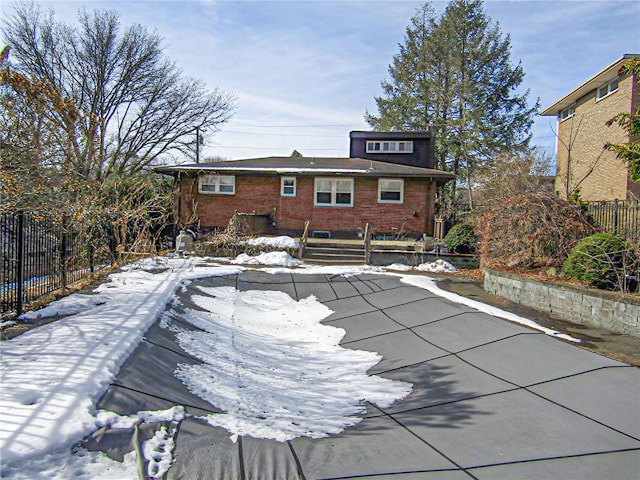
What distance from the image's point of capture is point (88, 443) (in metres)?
3.00

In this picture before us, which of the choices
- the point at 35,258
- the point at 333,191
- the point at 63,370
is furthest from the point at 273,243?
the point at 63,370

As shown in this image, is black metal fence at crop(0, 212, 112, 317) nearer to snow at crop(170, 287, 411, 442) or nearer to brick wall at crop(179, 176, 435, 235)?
snow at crop(170, 287, 411, 442)

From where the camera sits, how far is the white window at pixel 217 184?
1912cm

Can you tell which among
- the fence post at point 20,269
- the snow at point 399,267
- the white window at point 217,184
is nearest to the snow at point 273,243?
the snow at point 399,267

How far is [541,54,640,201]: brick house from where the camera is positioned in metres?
15.9

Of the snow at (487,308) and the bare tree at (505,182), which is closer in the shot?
the snow at (487,308)

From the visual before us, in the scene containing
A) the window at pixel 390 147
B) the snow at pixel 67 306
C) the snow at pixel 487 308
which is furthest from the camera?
the window at pixel 390 147

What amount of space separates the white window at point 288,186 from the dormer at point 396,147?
7.34 meters

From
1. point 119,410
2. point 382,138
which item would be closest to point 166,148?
point 382,138

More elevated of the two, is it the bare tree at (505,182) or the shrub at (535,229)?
the bare tree at (505,182)

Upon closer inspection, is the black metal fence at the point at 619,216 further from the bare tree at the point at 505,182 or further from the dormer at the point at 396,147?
the dormer at the point at 396,147

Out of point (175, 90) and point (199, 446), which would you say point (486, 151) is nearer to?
point (175, 90)

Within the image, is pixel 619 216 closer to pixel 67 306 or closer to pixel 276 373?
pixel 276 373

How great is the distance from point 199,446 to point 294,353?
11.7 feet
